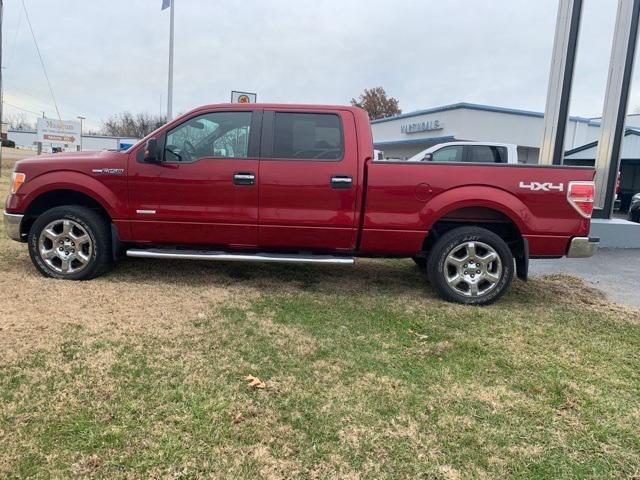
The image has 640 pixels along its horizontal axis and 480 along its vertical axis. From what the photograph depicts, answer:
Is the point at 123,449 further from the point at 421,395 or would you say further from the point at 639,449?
the point at 639,449

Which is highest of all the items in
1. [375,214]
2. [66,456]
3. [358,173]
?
[358,173]

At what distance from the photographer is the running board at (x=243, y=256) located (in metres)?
5.10

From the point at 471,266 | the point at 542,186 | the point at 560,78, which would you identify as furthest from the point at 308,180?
the point at 560,78

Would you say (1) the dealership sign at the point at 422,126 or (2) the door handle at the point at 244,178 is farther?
(1) the dealership sign at the point at 422,126

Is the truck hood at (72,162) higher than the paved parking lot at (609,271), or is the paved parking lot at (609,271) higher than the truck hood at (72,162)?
the truck hood at (72,162)

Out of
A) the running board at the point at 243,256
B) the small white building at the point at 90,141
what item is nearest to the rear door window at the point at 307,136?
→ the running board at the point at 243,256

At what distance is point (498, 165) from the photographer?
4867 mm

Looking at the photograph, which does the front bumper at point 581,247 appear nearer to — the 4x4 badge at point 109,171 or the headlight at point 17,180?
the 4x4 badge at point 109,171

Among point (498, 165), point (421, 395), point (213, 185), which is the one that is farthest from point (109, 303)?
point (498, 165)

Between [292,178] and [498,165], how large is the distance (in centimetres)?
202

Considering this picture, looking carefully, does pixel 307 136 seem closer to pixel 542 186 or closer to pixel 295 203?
pixel 295 203

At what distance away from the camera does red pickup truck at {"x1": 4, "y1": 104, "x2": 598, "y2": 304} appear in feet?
16.1

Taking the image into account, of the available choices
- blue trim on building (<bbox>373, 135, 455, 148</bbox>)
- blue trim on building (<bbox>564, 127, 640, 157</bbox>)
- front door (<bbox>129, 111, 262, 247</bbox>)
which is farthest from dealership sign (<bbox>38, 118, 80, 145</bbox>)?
front door (<bbox>129, 111, 262, 247</bbox>)

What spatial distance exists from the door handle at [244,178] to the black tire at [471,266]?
6.45ft
